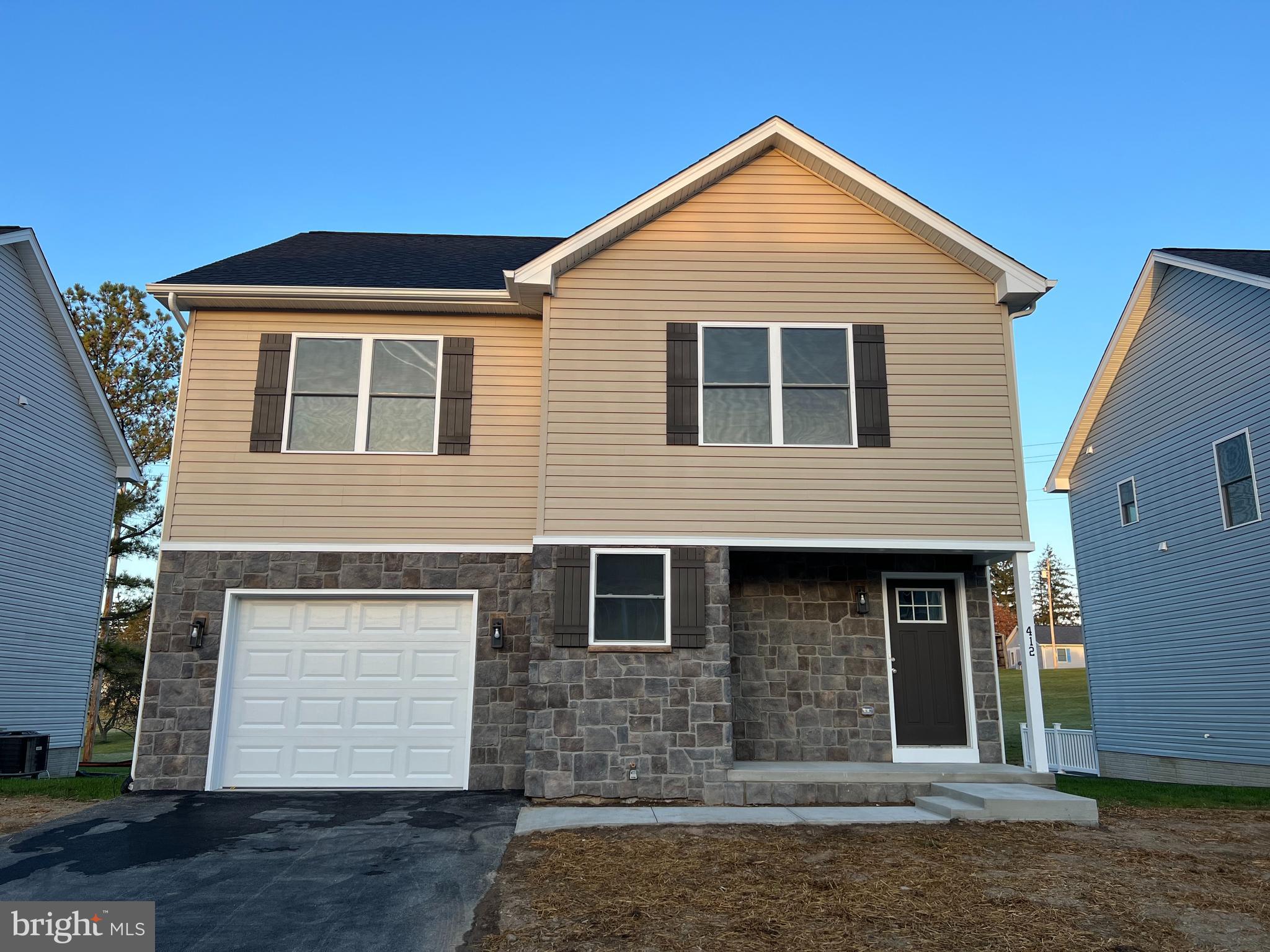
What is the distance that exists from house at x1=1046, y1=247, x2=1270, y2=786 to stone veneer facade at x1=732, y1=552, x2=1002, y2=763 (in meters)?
5.63

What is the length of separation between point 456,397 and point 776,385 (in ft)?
11.9

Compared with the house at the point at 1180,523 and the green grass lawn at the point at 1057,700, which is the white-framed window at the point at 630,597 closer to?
the house at the point at 1180,523

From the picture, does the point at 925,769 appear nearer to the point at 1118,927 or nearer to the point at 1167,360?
the point at 1118,927

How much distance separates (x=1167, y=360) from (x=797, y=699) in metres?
9.41

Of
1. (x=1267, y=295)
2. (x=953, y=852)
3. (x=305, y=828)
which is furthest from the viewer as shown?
(x=1267, y=295)

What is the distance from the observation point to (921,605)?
967 cm

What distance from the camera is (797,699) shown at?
9.26 m

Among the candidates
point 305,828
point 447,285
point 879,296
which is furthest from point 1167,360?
point 305,828

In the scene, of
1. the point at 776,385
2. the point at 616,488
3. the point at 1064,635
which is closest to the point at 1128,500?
the point at 776,385

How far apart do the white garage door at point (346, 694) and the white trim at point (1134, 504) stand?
39.0 feet

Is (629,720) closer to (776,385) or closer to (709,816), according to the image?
(709,816)

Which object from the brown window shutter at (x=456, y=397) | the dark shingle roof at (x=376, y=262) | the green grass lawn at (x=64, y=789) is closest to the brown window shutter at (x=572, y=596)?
the brown window shutter at (x=456, y=397)

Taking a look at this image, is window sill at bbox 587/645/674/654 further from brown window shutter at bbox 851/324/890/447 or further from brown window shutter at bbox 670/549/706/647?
brown window shutter at bbox 851/324/890/447

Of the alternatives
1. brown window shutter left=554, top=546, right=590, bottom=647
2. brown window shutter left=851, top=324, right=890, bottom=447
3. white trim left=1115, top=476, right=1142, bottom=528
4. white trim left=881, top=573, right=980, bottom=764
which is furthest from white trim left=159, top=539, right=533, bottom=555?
white trim left=1115, top=476, right=1142, bottom=528
